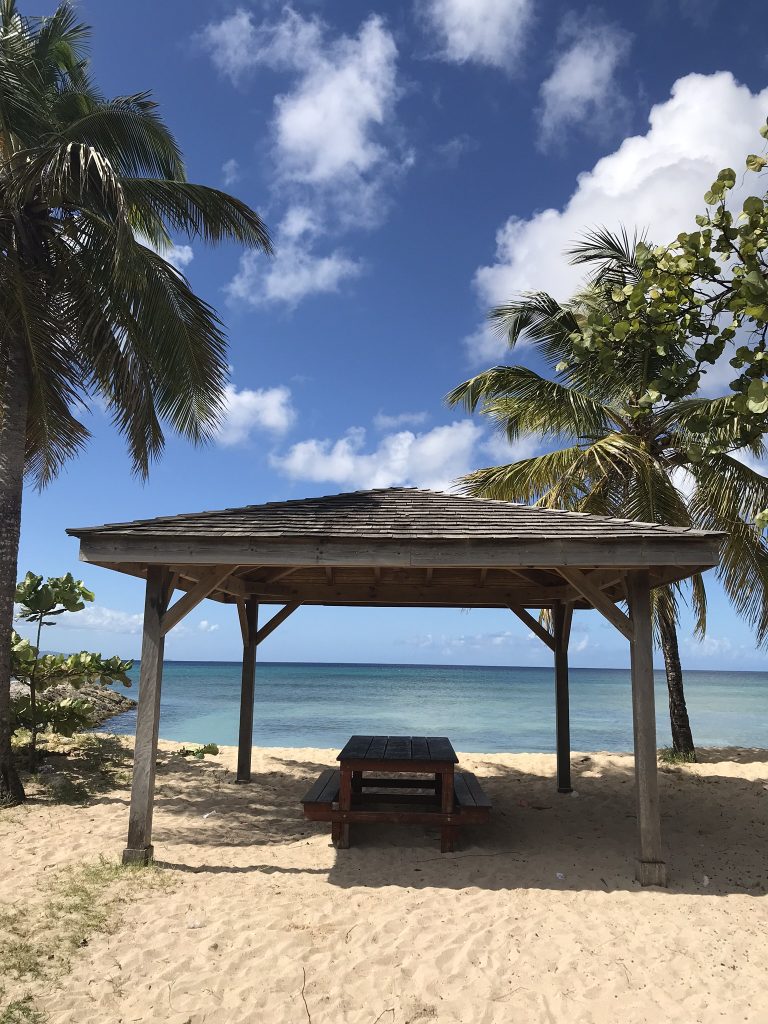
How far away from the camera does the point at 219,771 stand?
33.3 feet

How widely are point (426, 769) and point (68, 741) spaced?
7231 millimetres

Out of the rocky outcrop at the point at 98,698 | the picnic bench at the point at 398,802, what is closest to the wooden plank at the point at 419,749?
the picnic bench at the point at 398,802

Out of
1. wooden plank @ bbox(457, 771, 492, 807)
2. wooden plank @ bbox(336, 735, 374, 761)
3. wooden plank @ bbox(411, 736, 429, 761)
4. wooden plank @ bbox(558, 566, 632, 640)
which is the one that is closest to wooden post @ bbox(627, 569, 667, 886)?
wooden plank @ bbox(558, 566, 632, 640)

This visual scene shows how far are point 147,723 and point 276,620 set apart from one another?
3298mm

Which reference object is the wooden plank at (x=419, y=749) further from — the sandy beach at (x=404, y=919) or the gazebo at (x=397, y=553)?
the gazebo at (x=397, y=553)

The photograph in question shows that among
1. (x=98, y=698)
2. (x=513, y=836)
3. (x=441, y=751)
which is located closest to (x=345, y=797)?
(x=441, y=751)

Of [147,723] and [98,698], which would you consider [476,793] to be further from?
[98,698]

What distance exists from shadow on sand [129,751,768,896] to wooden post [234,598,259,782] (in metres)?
0.29

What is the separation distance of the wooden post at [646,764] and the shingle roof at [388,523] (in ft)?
3.17

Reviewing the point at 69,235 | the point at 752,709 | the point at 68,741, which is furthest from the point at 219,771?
the point at 752,709

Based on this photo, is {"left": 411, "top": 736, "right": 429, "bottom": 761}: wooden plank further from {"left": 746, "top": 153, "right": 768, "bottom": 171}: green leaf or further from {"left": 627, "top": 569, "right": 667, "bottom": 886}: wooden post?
{"left": 746, "top": 153, "right": 768, "bottom": 171}: green leaf

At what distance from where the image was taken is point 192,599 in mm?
6055

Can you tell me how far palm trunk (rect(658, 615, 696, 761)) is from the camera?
11.0m

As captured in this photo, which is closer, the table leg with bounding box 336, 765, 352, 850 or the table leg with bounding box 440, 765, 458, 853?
the table leg with bounding box 440, 765, 458, 853
